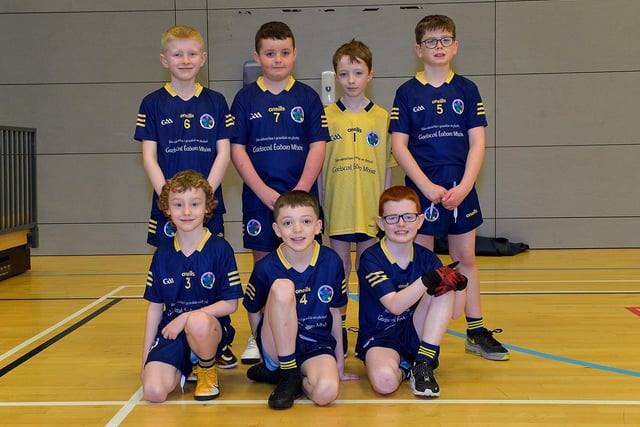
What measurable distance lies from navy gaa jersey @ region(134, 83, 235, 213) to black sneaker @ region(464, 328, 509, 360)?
4.88 feet

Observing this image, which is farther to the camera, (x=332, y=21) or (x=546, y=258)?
(x=332, y=21)

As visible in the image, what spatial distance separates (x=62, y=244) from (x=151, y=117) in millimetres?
4411

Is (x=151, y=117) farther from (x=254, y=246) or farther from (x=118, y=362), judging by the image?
(x=118, y=362)

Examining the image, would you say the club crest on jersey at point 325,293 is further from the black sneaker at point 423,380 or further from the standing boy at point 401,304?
the black sneaker at point 423,380

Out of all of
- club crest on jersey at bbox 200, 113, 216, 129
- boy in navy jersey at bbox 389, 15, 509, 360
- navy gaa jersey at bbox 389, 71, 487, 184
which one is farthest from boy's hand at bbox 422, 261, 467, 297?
club crest on jersey at bbox 200, 113, 216, 129

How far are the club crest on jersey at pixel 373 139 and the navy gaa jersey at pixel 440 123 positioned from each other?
12cm

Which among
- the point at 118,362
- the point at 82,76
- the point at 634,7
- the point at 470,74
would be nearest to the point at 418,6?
the point at 470,74

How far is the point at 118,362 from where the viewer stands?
3504 mm

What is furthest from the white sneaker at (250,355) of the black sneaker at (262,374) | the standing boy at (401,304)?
the standing boy at (401,304)

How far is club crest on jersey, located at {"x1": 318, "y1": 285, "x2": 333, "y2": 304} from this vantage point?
10.0ft

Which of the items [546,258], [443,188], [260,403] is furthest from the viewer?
[546,258]

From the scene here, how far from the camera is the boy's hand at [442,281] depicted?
288cm

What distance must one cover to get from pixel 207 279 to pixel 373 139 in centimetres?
112

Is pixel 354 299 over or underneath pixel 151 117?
underneath
